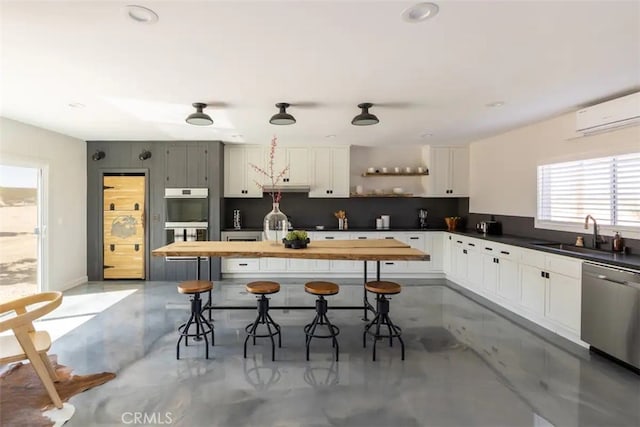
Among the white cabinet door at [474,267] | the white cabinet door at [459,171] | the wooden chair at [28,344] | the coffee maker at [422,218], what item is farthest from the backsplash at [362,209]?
the wooden chair at [28,344]

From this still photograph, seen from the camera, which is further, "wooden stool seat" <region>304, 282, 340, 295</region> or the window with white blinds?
the window with white blinds

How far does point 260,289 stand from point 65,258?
416cm

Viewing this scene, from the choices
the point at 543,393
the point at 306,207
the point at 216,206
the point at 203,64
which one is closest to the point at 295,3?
the point at 203,64

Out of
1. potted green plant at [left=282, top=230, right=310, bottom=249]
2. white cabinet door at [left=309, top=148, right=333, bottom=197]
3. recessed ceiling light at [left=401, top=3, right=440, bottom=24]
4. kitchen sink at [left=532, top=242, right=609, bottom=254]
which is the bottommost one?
kitchen sink at [left=532, top=242, right=609, bottom=254]

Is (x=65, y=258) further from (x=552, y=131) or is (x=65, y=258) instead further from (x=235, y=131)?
(x=552, y=131)

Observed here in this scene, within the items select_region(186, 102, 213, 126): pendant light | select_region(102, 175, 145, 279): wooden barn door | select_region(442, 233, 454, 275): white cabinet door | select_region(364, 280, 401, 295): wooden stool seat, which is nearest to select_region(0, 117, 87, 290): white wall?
select_region(102, 175, 145, 279): wooden barn door

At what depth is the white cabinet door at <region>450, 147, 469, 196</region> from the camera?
20.2ft

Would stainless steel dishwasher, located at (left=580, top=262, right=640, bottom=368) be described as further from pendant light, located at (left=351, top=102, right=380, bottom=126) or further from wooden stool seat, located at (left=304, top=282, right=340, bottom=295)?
pendant light, located at (left=351, top=102, right=380, bottom=126)

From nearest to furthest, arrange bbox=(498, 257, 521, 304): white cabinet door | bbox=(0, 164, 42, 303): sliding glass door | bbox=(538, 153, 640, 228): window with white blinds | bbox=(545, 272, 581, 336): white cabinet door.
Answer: bbox=(545, 272, 581, 336): white cabinet door < bbox=(538, 153, 640, 228): window with white blinds < bbox=(498, 257, 521, 304): white cabinet door < bbox=(0, 164, 42, 303): sliding glass door

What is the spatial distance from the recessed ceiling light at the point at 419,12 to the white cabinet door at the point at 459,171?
465 centimetres

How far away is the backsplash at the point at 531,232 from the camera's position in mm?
3349

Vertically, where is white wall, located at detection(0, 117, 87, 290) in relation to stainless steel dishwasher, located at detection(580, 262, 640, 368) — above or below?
above

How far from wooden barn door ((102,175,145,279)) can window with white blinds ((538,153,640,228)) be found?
6492 millimetres

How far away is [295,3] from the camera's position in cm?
179
